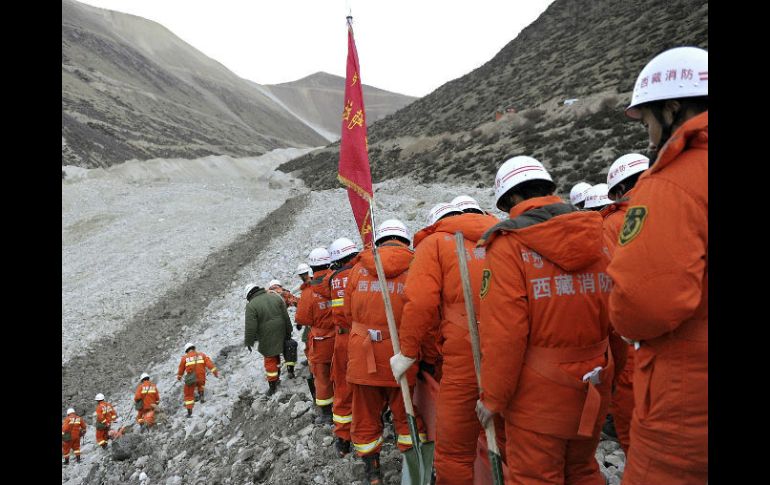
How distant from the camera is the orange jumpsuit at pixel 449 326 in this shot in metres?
2.87

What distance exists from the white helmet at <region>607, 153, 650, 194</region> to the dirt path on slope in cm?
987

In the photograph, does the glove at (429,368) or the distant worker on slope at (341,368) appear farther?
the distant worker on slope at (341,368)

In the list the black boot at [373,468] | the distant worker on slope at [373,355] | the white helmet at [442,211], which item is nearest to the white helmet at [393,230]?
the distant worker on slope at [373,355]

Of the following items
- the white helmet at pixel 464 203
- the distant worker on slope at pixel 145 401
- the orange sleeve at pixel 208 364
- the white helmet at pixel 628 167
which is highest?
the white helmet at pixel 628 167

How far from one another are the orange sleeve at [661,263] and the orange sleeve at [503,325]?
639mm

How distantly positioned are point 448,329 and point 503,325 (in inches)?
34.3

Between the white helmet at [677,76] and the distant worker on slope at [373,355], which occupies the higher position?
the white helmet at [677,76]

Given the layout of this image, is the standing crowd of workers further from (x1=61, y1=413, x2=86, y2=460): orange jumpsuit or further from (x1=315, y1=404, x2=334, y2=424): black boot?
(x1=61, y1=413, x2=86, y2=460): orange jumpsuit

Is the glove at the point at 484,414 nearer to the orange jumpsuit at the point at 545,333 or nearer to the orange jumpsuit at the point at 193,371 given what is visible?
the orange jumpsuit at the point at 545,333

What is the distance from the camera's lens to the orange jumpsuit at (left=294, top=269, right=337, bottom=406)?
5.12 metres

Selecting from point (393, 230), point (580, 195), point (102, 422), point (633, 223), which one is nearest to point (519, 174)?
point (633, 223)

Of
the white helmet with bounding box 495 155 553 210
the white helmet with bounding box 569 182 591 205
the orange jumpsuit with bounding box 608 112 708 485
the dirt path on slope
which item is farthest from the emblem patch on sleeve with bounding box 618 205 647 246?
the dirt path on slope
